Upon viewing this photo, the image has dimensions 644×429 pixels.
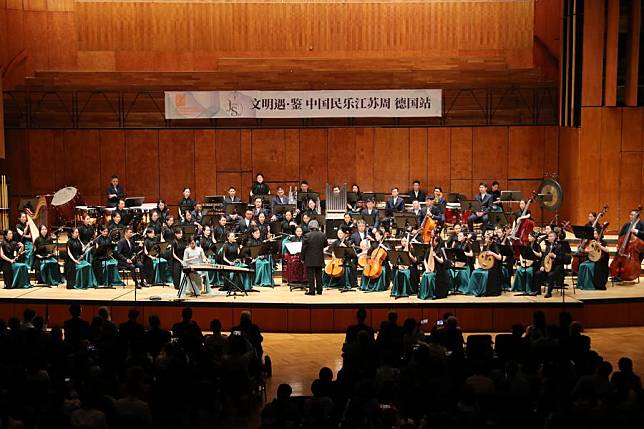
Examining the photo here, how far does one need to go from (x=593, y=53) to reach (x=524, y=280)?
8576mm

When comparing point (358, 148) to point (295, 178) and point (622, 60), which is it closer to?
point (295, 178)

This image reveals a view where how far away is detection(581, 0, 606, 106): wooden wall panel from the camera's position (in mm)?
22328

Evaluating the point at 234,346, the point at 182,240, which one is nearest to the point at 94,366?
the point at 234,346

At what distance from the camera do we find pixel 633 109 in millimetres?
22719

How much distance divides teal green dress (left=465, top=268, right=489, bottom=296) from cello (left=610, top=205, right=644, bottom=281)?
3.13 m

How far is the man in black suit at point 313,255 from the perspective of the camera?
16.6m

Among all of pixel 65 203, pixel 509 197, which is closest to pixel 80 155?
pixel 65 203

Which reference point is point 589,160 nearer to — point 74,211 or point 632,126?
point 632,126

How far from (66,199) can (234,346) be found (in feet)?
36.0

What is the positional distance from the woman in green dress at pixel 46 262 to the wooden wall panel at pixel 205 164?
24.3 feet

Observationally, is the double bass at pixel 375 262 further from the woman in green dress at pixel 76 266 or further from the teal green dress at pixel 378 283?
the woman in green dress at pixel 76 266

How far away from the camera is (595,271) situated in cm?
1691

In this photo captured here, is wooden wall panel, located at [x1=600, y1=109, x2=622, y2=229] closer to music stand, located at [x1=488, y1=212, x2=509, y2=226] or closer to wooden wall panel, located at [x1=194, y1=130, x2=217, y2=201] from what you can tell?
music stand, located at [x1=488, y1=212, x2=509, y2=226]

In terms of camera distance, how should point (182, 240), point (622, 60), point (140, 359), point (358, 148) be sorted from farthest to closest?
point (358, 148) → point (622, 60) → point (182, 240) → point (140, 359)
